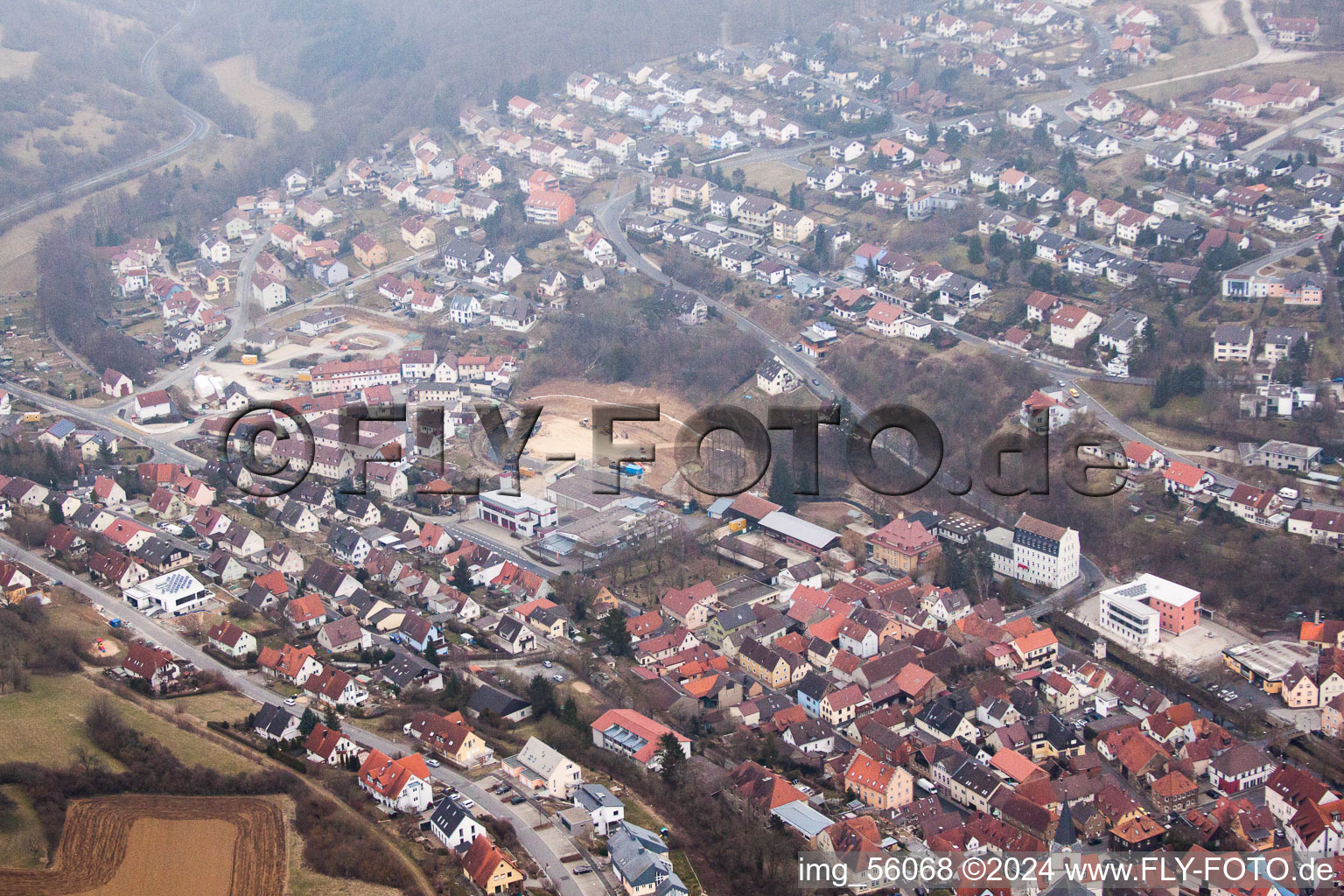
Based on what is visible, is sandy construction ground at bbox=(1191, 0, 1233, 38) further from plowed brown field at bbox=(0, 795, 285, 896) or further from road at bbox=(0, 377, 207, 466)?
plowed brown field at bbox=(0, 795, 285, 896)

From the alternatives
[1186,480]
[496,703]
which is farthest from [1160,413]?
[496,703]

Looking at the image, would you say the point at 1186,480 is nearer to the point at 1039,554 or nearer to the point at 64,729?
the point at 1039,554

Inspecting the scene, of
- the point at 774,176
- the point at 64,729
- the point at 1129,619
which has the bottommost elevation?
the point at 1129,619

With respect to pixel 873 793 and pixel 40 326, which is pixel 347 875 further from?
pixel 40 326

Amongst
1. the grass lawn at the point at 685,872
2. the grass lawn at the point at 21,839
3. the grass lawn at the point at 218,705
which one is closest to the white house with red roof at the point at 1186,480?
the grass lawn at the point at 685,872

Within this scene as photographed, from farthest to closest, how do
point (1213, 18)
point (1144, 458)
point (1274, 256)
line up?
1. point (1213, 18)
2. point (1274, 256)
3. point (1144, 458)

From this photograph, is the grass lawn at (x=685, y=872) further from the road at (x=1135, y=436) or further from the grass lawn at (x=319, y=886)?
the road at (x=1135, y=436)

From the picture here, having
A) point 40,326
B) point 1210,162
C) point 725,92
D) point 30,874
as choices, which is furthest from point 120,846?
point 725,92
